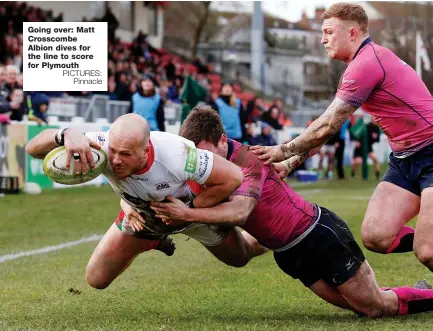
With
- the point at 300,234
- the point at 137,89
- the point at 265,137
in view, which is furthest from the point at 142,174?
the point at 265,137

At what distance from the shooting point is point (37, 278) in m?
8.39

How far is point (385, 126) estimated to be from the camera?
6.86 meters

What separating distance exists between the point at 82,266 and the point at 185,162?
3732mm

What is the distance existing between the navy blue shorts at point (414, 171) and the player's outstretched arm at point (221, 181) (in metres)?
1.56

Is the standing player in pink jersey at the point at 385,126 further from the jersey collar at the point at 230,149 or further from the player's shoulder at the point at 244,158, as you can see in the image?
the jersey collar at the point at 230,149

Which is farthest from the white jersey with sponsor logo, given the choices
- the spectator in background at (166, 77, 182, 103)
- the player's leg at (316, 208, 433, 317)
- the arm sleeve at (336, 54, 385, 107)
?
the spectator in background at (166, 77, 182, 103)

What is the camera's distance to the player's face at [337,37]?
22.3ft

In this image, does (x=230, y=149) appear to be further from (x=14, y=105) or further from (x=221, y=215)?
(x=14, y=105)

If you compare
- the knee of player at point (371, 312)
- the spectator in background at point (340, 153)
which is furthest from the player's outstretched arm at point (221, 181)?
the spectator in background at point (340, 153)

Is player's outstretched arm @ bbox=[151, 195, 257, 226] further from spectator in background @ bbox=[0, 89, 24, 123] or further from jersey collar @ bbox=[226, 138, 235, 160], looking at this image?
spectator in background @ bbox=[0, 89, 24, 123]

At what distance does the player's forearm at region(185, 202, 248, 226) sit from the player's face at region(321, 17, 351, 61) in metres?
1.51

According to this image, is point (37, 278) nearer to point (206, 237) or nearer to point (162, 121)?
point (206, 237)

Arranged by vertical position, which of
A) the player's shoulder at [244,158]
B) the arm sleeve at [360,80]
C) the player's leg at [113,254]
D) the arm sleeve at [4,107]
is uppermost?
the arm sleeve at [360,80]

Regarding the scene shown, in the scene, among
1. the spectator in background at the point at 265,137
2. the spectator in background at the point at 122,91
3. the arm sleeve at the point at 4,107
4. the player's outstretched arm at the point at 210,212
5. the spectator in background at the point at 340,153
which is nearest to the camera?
the player's outstretched arm at the point at 210,212
